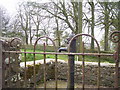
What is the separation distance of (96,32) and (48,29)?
1091 millimetres

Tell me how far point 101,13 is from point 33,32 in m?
Result: 1.62

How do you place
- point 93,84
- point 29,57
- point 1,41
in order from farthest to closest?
point 29,57
point 93,84
point 1,41

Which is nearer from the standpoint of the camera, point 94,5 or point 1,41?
point 1,41

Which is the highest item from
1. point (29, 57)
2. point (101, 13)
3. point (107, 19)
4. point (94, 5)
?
point (94, 5)

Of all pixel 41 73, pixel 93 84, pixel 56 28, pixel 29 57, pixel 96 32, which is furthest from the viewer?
pixel 56 28

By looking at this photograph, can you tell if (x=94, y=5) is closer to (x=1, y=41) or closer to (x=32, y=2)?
(x=32, y=2)

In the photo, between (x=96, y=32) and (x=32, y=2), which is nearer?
(x=96, y=32)

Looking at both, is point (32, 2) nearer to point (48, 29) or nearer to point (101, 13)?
point (48, 29)

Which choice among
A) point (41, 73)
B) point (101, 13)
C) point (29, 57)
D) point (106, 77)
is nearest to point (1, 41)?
point (41, 73)

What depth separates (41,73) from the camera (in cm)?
193

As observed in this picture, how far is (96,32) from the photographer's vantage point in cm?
252

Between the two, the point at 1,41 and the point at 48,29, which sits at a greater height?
the point at 48,29

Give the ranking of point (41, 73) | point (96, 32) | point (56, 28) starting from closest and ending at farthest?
1. point (41, 73)
2. point (96, 32)
3. point (56, 28)

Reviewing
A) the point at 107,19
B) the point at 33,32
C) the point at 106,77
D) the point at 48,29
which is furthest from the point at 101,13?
the point at 33,32
